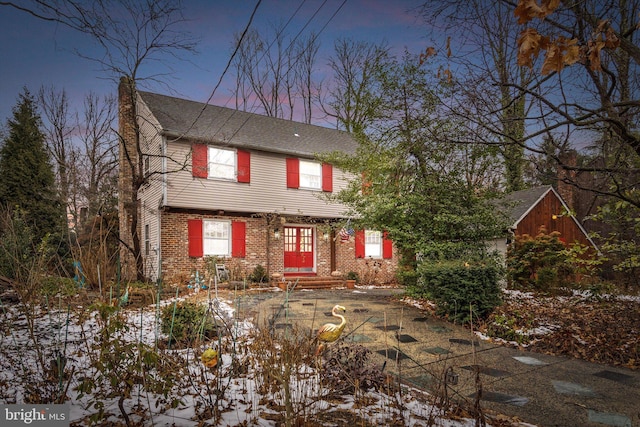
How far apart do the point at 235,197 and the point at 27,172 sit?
11721 millimetres

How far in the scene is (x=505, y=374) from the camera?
4195 mm

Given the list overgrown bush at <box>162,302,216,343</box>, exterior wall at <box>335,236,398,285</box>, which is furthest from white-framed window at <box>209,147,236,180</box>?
overgrown bush at <box>162,302,216,343</box>

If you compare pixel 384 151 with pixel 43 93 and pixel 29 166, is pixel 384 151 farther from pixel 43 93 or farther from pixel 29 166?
pixel 43 93

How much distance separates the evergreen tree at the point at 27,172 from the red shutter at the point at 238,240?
9.24m

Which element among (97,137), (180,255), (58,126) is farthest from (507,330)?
(58,126)

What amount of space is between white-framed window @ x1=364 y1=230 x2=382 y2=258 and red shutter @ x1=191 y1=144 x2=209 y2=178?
7352 millimetres

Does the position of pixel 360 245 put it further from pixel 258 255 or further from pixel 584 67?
pixel 584 67

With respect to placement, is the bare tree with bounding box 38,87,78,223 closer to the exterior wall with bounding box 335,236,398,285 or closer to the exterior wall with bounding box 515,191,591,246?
the exterior wall with bounding box 335,236,398,285

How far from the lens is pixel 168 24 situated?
25.6 feet

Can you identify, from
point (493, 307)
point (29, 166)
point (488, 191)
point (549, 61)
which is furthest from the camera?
point (29, 166)

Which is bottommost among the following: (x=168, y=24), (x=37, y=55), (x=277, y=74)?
(x=37, y=55)

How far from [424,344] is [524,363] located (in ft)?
4.24

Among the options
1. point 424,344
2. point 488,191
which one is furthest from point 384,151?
point 424,344

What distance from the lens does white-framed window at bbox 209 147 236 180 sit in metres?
12.9
